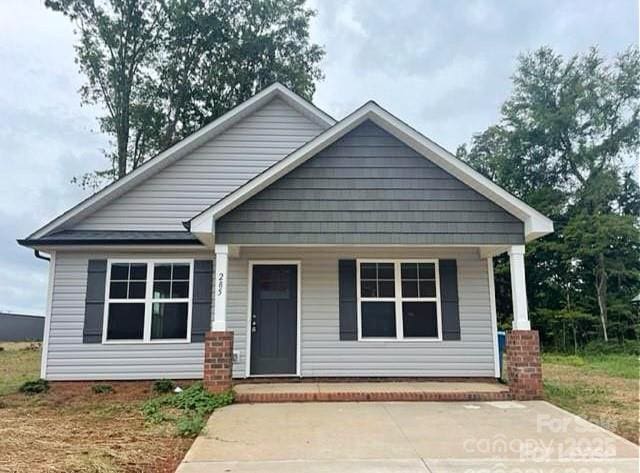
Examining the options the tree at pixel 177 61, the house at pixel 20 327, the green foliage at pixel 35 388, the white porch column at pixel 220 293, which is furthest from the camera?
the house at pixel 20 327

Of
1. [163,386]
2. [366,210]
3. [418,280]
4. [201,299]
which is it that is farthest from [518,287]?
[163,386]

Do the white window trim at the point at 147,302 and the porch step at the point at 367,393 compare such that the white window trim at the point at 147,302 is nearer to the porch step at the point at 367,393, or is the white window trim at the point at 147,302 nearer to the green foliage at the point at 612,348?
the porch step at the point at 367,393

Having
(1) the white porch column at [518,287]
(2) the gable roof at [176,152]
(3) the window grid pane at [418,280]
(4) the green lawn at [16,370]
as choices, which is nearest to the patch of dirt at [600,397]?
(1) the white porch column at [518,287]

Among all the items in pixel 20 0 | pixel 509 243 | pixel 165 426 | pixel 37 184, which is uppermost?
pixel 20 0

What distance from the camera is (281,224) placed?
700cm

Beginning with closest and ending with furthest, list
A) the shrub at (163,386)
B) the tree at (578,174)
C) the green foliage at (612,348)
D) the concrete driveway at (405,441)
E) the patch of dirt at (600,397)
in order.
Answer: the concrete driveway at (405,441)
the patch of dirt at (600,397)
the shrub at (163,386)
the green foliage at (612,348)
the tree at (578,174)

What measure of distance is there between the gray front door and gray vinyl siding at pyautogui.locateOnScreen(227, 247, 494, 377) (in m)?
0.17

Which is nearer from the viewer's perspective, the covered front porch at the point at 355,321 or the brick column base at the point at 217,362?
the brick column base at the point at 217,362

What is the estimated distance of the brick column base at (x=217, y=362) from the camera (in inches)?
258

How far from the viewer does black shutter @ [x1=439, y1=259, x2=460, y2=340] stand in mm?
8102

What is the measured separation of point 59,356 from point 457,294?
23.7 ft

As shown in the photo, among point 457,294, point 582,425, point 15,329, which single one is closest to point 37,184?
point 15,329

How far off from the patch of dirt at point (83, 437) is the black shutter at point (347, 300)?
3.40 m

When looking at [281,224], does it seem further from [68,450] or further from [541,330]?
[541,330]
